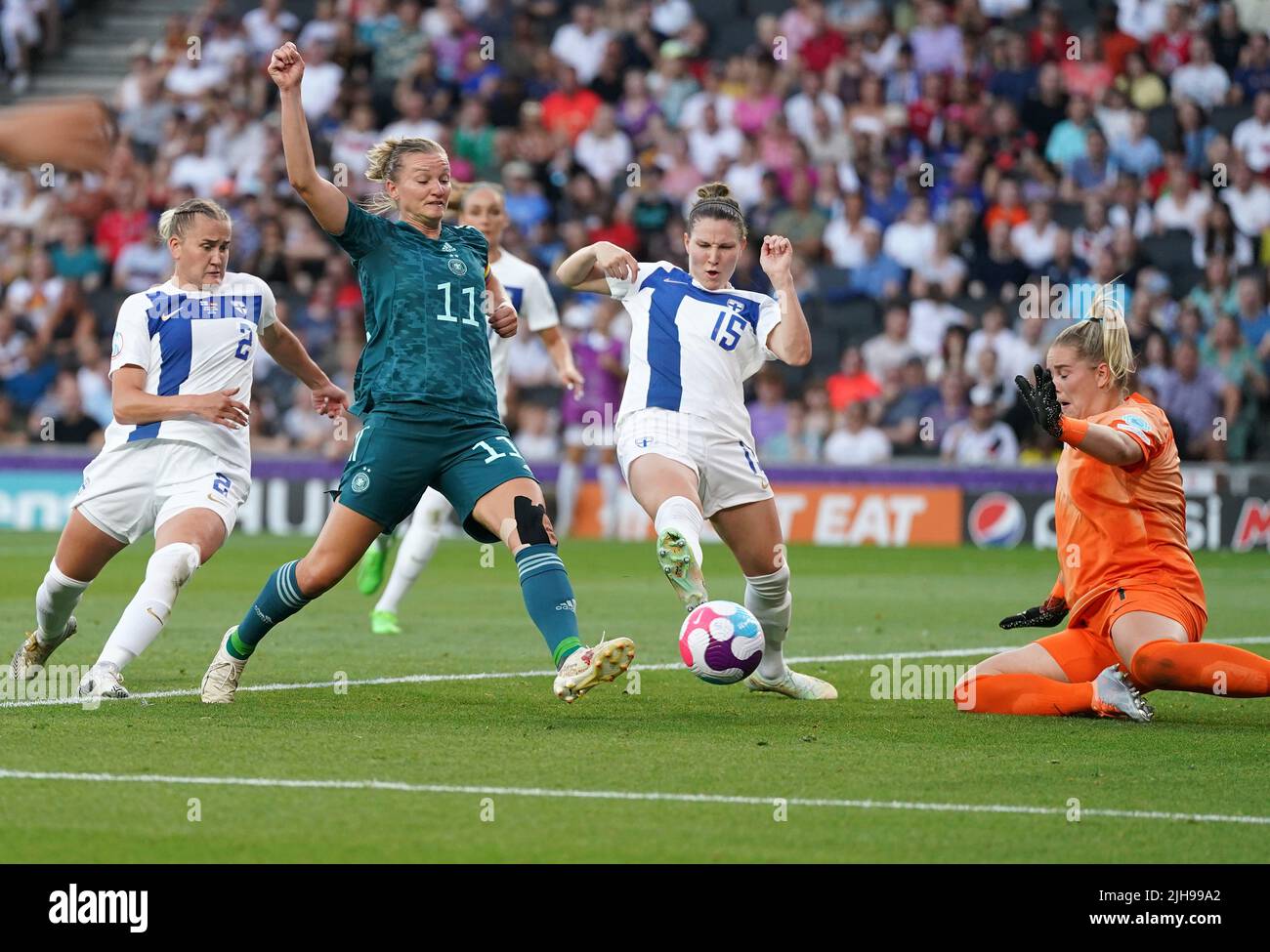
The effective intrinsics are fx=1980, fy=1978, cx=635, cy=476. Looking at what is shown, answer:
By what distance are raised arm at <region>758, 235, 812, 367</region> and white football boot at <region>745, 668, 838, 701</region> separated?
1382 mm

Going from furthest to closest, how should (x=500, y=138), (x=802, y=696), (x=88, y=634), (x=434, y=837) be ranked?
(x=500, y=138) → (x=88, y=634) → (x=802, y=696) → (x=434, y=837)

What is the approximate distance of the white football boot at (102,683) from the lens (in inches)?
309

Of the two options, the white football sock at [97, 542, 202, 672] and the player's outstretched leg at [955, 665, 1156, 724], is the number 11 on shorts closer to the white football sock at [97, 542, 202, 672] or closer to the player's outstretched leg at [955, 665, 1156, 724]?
the white football sock at [97, 542, 202, 672]

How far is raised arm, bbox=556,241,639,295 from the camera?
8305 mm

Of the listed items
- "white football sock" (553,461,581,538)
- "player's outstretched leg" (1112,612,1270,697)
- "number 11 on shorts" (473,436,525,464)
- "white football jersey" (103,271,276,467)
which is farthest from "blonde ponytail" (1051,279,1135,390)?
"white football sock" (553,461,581,538)

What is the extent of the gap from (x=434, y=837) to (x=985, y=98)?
18273 mm

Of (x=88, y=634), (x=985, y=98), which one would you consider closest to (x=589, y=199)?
(x=985, y=98)

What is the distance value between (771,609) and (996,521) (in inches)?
450

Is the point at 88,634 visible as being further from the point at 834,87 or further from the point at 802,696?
the point at 834,87

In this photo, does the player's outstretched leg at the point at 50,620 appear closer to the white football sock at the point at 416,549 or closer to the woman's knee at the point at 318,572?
the woman's knee at the point at 318,572

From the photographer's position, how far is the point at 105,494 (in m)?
8.12

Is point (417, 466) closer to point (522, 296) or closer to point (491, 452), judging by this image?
point (491, 452)

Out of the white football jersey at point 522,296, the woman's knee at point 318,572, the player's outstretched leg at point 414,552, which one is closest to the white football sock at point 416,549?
the player's outstretched leg at point 414,552

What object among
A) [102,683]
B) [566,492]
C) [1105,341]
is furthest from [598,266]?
[566,492]
